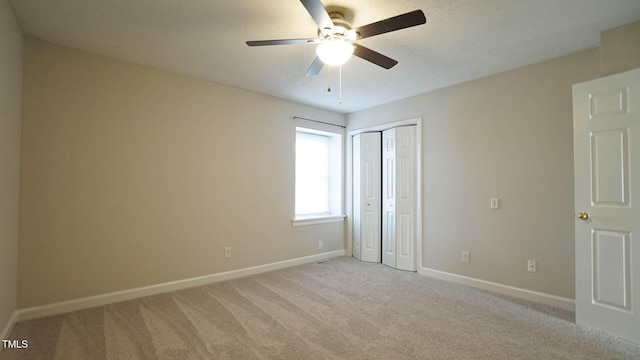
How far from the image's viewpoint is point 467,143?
3.54 meters

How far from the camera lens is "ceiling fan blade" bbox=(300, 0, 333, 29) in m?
1.60

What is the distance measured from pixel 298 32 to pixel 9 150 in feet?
7.91

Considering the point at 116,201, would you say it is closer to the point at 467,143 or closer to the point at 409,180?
the point at 409,180

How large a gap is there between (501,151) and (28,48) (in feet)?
15.4

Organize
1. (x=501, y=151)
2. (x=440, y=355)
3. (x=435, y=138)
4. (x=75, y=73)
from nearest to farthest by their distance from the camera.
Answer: (x=440, y=355) < (x=75, y=73) < (x=501, y=151) < (x=435, y=138)

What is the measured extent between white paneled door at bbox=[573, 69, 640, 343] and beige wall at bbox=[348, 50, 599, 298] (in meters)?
0.41

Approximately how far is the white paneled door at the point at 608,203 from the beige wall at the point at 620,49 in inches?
8.9

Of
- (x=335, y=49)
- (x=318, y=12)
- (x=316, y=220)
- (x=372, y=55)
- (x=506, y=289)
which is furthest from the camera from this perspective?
(x=316, y=220)

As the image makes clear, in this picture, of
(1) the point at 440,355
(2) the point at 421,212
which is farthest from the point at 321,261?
(1) the point at 440,355

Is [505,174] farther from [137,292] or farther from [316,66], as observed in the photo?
[137,292]

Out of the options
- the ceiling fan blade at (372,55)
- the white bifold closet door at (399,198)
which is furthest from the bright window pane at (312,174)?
the ceiling fan blade at (372,55)

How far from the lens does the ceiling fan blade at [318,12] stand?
160 centimetres

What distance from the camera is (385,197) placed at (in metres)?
4.45

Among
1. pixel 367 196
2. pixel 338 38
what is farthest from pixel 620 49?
pixel 367 196
